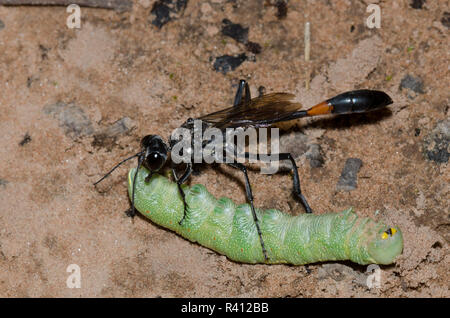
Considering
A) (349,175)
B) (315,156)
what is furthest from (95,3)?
(349,175)

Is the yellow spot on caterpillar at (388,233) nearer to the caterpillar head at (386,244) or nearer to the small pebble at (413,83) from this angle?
the caterpillar head at (386,244)

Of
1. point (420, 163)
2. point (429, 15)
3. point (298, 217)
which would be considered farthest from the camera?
point (429, 15)

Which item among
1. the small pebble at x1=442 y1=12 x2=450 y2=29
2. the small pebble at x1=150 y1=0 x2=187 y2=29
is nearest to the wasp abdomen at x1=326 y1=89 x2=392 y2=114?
the small pebble at x1=442 y1=12 x2=450 y2=29

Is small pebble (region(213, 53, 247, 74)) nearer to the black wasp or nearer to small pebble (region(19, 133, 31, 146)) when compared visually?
the black wasp

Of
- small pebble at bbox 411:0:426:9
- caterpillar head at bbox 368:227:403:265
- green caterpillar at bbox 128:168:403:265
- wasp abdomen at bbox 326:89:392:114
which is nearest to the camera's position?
caterpillar head at bbox 368:227:403:265

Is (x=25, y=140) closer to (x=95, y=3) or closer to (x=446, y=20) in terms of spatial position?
(x=95, y=3)
